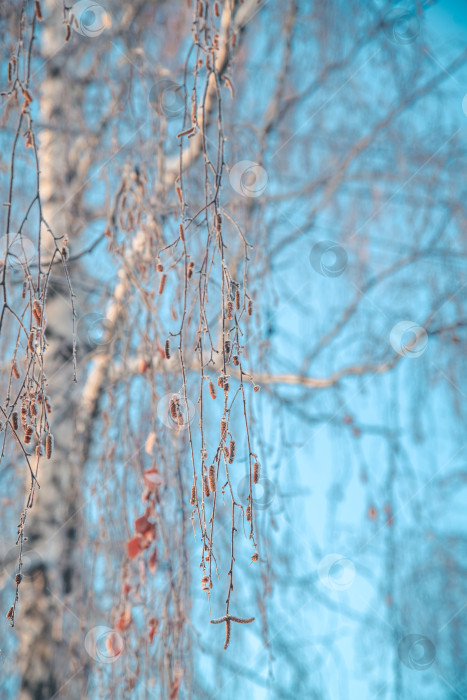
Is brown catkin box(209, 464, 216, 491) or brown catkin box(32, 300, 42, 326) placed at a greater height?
brown catkin box(32, 300, 42, 326)

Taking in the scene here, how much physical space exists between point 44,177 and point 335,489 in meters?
1.10

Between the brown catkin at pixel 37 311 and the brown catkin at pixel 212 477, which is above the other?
the brown catkin at pixel 37 311

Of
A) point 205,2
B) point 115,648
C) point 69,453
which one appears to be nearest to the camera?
point 205,2

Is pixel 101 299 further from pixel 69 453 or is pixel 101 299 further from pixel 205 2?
pixel 205 2

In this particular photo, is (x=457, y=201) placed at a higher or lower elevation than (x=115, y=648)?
higher

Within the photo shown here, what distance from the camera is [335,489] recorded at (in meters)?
1.75

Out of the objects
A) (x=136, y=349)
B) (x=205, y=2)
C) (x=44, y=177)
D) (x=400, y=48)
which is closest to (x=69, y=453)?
(x=136, y=349)

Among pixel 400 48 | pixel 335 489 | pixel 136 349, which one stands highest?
pixel 400 48

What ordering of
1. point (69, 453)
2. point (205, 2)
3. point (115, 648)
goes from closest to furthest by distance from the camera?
1. point (205, 2)
2. point (115, 648)
3. point (69, 453)

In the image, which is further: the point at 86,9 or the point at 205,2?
the point at 86,9

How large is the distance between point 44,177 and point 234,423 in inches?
28.1

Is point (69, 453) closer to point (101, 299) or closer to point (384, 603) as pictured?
point (101, 299)

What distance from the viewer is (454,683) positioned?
1717mm

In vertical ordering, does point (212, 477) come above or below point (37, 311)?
below
